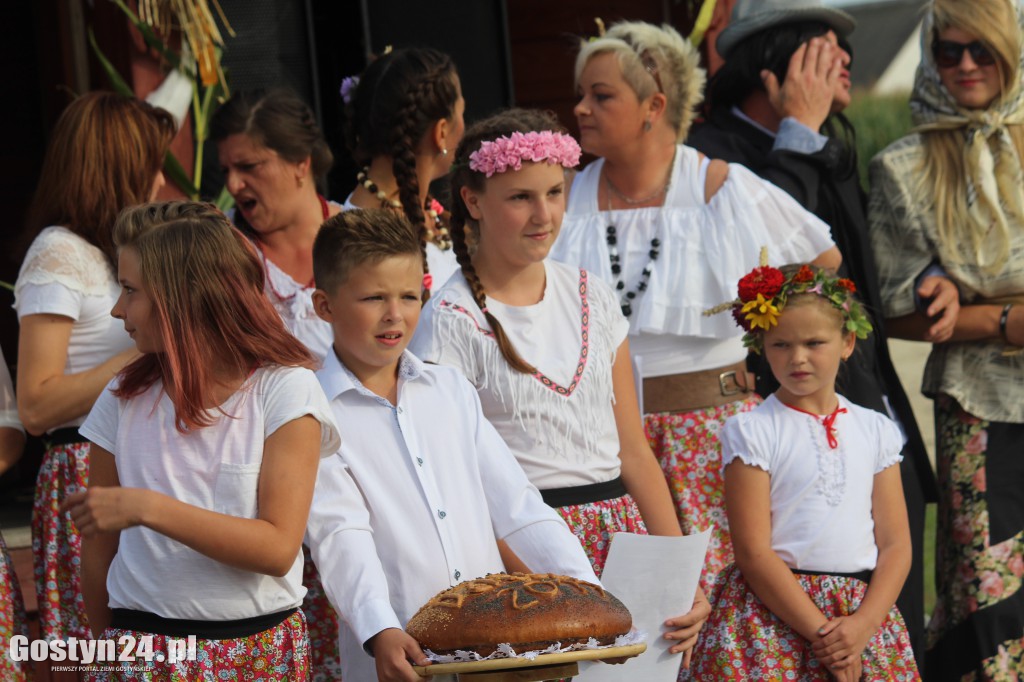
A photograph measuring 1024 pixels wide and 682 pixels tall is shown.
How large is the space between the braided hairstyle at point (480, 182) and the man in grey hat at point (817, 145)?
120cm

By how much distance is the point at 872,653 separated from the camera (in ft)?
11.5

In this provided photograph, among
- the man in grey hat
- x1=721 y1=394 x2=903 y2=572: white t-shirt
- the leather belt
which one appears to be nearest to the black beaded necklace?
the leather belt

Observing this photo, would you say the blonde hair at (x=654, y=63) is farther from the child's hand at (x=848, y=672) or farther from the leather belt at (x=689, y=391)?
the child's hand at (x=848, y=672)

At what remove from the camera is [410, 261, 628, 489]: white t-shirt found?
11.0 ft

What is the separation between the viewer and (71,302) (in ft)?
11.7

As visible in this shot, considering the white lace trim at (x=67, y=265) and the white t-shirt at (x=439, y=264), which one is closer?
the white lace trim at (x=67, y=265)

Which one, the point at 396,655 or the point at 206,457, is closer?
the point at 396,655

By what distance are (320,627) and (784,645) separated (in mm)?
1185

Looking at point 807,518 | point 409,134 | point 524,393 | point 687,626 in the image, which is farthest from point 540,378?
point 409,134

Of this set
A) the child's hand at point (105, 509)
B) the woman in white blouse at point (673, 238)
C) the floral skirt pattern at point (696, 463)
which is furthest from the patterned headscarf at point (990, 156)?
the child's hand at point (105, 509)

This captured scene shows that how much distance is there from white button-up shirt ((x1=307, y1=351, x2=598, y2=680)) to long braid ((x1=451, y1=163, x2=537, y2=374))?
37 cm

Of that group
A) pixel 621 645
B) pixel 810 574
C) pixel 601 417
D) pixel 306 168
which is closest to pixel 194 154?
pixel 306 168

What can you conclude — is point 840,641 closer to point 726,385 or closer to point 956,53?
point 726,385

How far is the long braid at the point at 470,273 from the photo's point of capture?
3346 mm
